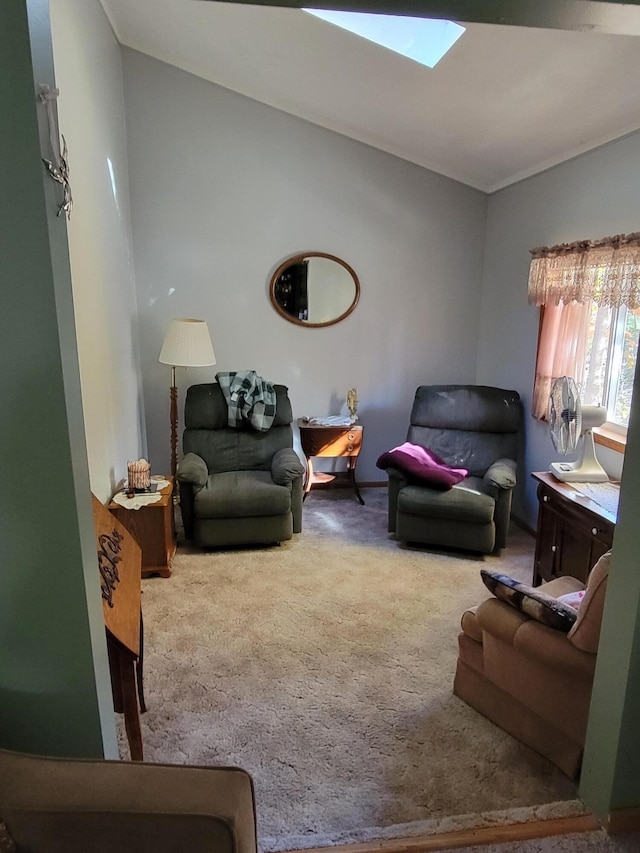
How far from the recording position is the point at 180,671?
2.47 meters

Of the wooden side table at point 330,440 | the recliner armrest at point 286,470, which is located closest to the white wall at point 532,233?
the wooden side table at point 330,440

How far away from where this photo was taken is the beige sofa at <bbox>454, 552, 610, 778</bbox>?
179cm

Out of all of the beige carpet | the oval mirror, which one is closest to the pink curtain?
the beige carpet

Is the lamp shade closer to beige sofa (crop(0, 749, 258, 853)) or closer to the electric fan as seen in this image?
the electric fan

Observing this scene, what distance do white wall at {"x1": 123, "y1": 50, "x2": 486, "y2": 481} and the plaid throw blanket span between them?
536mm

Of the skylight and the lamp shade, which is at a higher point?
the skylight

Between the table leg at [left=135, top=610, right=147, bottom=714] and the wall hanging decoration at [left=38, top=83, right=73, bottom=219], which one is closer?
the wall hanging decoration at [left=38, top=83, right=73, bottom=219]

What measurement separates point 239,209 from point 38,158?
354 cm

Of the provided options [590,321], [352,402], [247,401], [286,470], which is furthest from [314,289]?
[590,321]

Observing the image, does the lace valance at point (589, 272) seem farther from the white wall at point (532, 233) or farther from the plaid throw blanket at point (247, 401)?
the plaid throw blanket at point (247, 401)

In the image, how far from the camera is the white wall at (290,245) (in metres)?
4.19

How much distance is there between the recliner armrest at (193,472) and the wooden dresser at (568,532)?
2015mm

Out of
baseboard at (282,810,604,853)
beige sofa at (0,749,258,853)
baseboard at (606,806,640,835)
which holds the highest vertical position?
beige sofa at (0,749,258,853)

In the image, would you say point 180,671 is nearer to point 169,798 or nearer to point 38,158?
point 169,798
